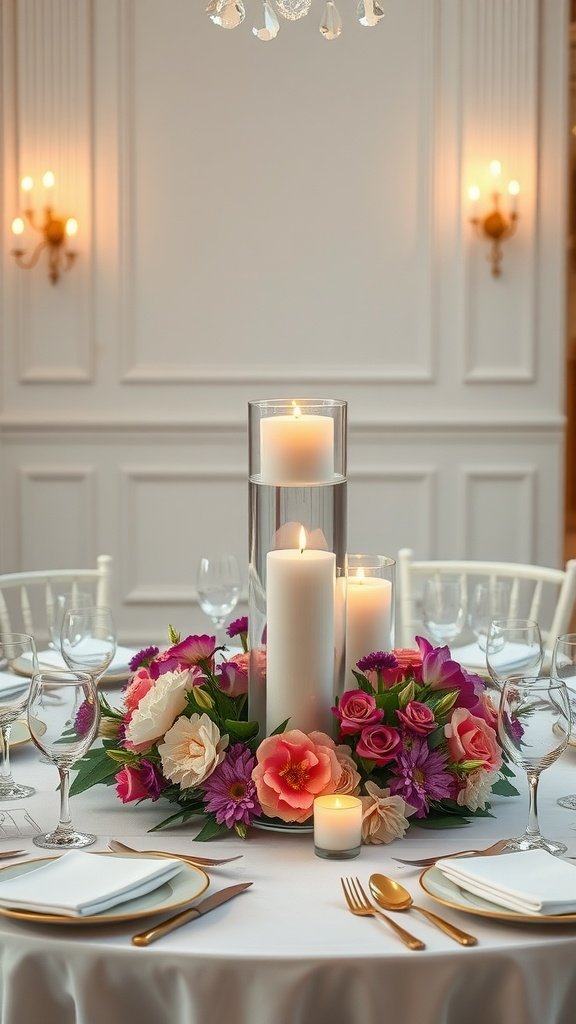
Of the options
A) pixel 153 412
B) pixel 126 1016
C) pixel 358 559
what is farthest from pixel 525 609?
pixel 126 1016

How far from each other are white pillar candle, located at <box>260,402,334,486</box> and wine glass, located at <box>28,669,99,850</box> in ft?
1.15

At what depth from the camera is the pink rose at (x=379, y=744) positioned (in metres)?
1.49

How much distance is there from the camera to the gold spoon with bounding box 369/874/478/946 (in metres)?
1.19

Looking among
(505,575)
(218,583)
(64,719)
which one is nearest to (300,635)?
(64,719)

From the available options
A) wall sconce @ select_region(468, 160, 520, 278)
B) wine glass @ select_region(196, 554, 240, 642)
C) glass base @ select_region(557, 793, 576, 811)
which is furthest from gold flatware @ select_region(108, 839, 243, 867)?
wall sconce @ select_region(468, 160, 520, 278)

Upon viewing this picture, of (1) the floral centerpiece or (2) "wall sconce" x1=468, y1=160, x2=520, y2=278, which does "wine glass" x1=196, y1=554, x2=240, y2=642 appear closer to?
(1) the floral centerpiece

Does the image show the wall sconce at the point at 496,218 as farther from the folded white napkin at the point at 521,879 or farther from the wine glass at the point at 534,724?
the folded white napkin at the point at 521,879

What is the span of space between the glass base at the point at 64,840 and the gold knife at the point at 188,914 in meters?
0.23

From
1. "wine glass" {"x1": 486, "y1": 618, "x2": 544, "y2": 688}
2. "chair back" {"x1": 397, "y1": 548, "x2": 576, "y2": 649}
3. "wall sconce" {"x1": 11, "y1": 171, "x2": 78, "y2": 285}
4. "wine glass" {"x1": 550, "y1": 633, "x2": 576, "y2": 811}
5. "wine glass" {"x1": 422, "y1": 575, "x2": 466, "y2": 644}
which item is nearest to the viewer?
"wine glass" {"x1": 550, "y1": 633, "x2": 576, "y2": 811}

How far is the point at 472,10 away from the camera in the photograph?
4309mm

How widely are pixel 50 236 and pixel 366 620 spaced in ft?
10.3

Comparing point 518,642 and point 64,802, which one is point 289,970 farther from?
point 518,642

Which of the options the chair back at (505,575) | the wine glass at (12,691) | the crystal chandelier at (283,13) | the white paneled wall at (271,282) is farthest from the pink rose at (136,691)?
the white paneled wall at (271,282)

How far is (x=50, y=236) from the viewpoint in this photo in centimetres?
444
